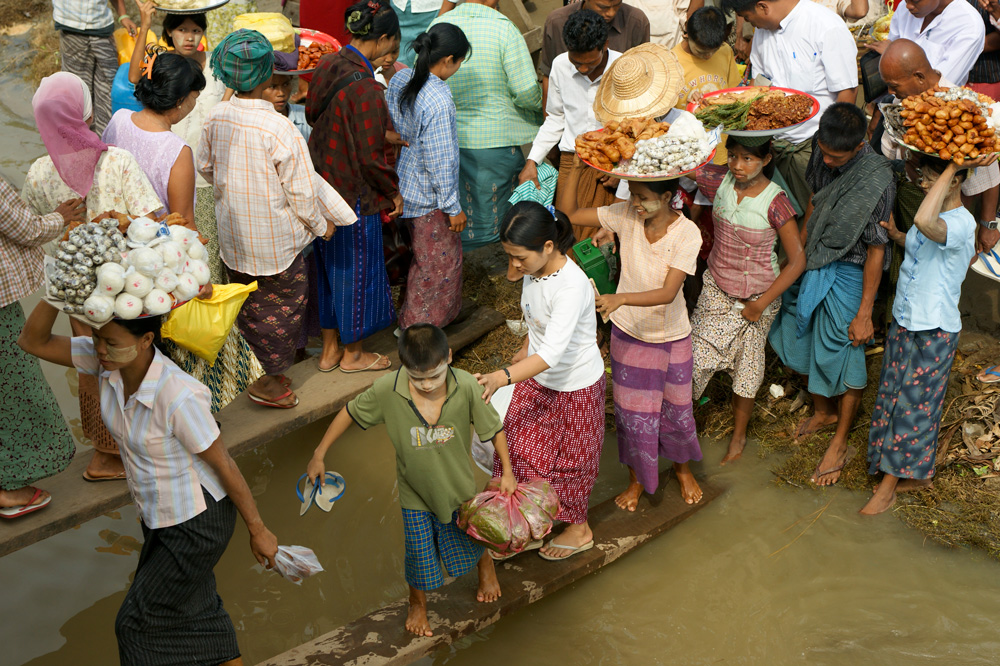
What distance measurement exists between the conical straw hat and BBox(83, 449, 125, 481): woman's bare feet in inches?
123

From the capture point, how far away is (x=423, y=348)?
305 centimetres

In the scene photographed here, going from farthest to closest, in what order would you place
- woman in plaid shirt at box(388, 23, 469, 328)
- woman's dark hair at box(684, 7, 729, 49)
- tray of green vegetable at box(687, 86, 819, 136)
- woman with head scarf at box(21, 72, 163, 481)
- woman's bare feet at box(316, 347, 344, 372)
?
woman's bare feet at box(316, 347, 344, 372) < woman's dark hair at box(684, 7, 729, 49) < woman in plaid shirt at box(388, 23, 469, 328) < tray of green vegetable at box(687, 86, 819, 136) < woman with head scarf at box(21, 72, 163, 481)

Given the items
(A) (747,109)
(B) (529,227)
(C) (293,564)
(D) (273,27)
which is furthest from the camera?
(D) (273,27)

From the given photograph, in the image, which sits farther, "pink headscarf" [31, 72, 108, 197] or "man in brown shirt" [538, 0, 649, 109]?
"man in brown shirt" [538, 0, 649, 109]

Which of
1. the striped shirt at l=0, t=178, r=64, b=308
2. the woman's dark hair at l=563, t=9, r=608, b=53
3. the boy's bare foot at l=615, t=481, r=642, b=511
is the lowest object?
the boy's bare foot at l=615, t=481, r=642, b=511

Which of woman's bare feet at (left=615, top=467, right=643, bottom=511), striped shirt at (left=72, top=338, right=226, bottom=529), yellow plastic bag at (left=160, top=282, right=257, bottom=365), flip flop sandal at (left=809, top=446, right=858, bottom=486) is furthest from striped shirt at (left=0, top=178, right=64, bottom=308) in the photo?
flip flop sandal at (left=809, top=446, right=858, bottom=486)

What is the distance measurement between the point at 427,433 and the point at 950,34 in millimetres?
3793

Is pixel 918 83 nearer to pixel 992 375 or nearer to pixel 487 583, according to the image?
pixel 992 375

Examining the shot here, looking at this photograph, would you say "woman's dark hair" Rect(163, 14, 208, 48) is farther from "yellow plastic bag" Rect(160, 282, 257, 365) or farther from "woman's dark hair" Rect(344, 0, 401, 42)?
"yellow plastic bag" Rect(160, 282, 257, 365)

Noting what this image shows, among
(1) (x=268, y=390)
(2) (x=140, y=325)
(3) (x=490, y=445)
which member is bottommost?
(1) (x=268, y=390)

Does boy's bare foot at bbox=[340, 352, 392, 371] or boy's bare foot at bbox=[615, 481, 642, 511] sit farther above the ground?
boy's bare foot at bbox=[340, 352, 392, 371]

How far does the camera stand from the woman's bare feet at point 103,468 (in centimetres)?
429

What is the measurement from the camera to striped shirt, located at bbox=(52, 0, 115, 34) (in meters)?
6.07

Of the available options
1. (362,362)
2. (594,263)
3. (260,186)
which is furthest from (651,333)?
(260,186)
